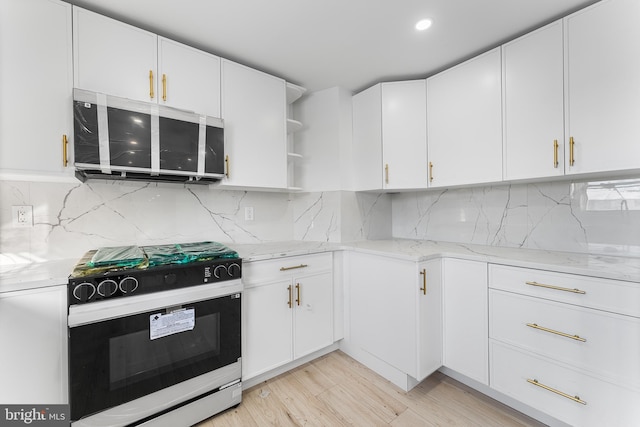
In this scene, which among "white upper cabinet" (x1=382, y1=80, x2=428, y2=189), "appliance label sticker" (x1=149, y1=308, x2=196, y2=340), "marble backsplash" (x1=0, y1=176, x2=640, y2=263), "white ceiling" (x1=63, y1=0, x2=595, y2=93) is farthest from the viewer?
"white upper cabinet" (x1=382, y1=80, x2=428, y2=189)

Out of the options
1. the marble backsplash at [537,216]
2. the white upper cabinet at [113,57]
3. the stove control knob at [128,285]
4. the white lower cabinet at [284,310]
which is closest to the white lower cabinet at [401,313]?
the white lower cabinet at [284,310]

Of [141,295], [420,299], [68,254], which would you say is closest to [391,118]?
[420,299]

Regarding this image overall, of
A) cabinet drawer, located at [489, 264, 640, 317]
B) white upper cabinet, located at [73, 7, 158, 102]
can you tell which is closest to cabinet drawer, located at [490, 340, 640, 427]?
cabinet drawer, located at [489, 264, 640, 317]

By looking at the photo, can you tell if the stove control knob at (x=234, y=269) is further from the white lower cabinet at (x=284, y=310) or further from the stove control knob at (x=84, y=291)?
the stove control knob at (x=84, y=291)

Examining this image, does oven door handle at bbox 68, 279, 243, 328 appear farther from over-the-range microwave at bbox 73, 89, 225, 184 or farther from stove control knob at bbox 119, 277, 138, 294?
over-the-range microwave at bbox 73, 89, 225, 184

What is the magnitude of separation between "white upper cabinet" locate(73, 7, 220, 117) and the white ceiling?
103mm

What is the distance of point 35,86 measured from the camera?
1301 millimetres

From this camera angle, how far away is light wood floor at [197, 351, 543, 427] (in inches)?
59.6

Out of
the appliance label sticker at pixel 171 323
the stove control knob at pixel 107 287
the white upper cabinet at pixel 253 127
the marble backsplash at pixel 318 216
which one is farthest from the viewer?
the white upper cabinet at pixel 253 127

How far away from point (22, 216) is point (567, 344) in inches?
121

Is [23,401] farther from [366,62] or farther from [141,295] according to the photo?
[366,62]

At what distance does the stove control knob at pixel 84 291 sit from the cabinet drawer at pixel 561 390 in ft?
7.21

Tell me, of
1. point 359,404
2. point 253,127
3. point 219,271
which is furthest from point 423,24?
point 359,404

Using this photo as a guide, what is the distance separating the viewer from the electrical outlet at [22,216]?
1473 millimetres
